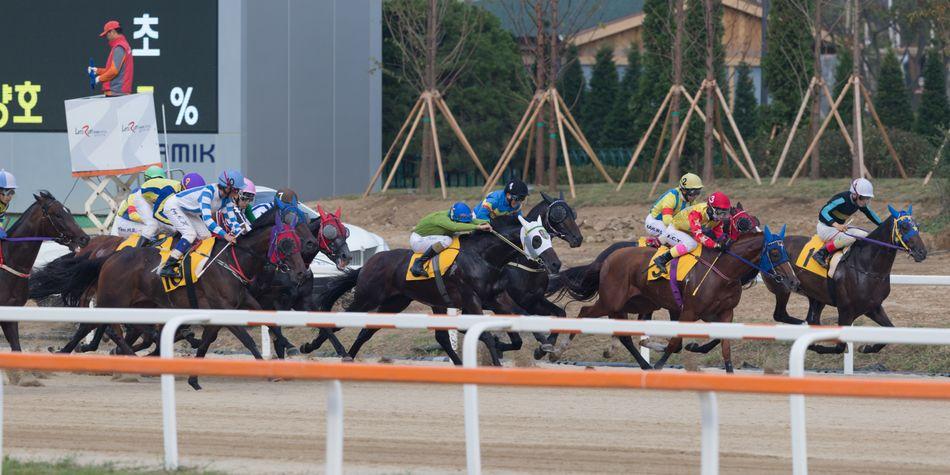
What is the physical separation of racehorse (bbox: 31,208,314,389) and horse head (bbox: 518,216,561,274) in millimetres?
1708

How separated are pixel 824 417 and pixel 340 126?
62.6 ft

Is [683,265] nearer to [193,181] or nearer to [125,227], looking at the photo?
[193,181]

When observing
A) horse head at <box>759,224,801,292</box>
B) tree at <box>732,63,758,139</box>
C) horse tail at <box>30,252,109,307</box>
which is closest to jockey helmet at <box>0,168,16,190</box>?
horse tail at <box>30,252,109,307</box>

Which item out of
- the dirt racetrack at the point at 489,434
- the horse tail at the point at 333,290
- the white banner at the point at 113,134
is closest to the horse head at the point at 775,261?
the dirt racetrack at the point at 489,434

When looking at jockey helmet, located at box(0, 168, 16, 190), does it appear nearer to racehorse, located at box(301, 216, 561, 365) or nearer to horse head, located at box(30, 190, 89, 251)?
horse head, located at box(30, 190, 89, 251)

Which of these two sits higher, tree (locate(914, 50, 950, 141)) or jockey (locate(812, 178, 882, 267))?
tree (locate(914, 50, 950, 141))

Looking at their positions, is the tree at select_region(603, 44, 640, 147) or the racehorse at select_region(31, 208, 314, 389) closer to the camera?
the racehorse at select_region(31, 208, 314, 389)

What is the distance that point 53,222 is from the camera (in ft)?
39.9

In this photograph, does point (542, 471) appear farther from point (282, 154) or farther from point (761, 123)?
point (761, 123)

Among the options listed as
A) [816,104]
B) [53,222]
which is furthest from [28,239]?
[816,104]

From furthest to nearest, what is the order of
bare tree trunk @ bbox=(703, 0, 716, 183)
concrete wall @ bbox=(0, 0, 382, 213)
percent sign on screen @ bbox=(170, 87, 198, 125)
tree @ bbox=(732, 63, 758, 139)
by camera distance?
1. tree @ bbox=(732, 63, 758, 139)
2. concrete wall @ bbox=(0, 0, 382, 213)
3. bare tree trunk @ bbox=(703, 0, 716, 183)
4. percent sign on screen @ bbox=(170, 87, 198, 125)

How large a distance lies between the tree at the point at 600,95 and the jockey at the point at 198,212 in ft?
83.0

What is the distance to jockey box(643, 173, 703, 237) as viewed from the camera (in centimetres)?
1247

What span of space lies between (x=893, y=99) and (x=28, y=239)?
978 inches
